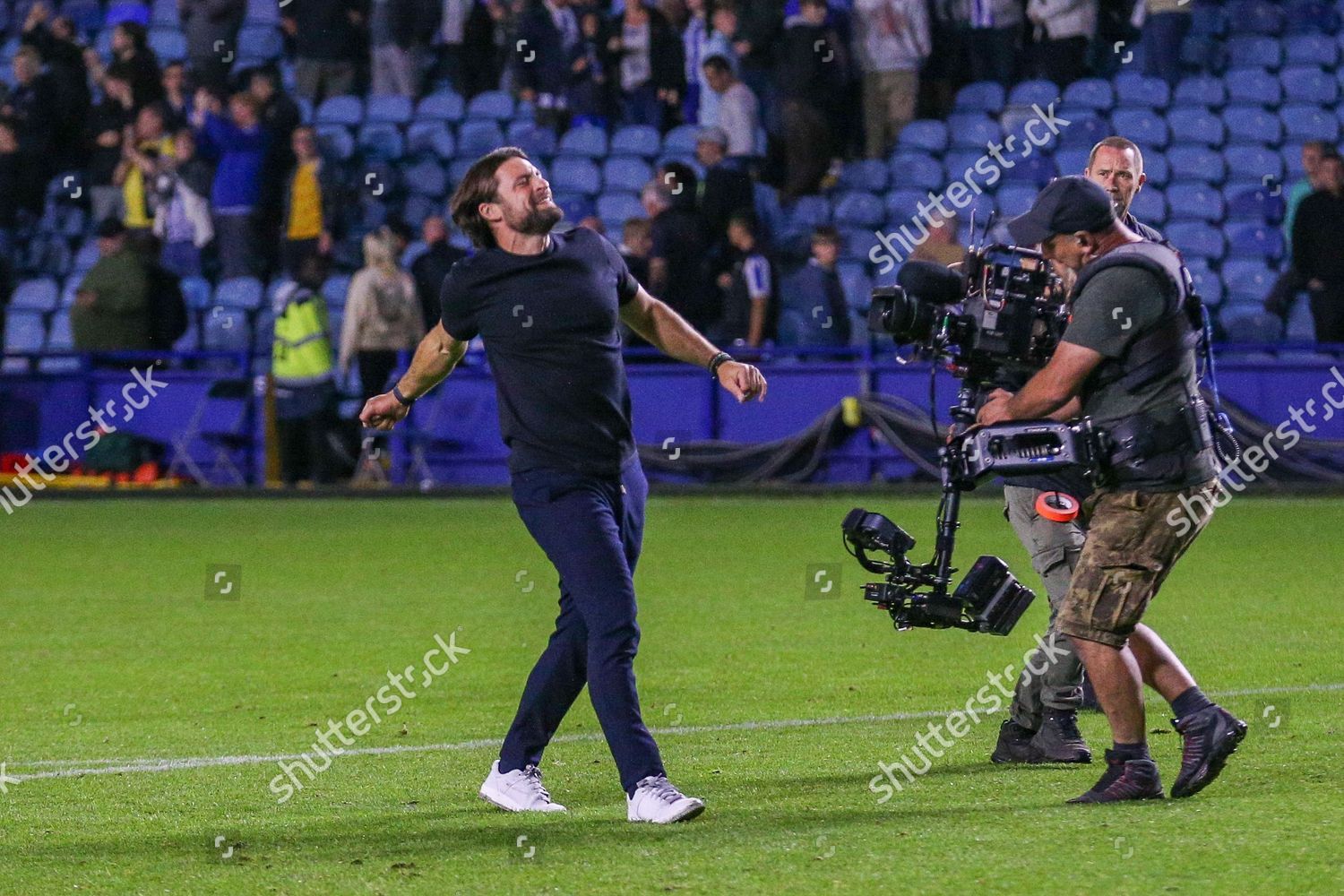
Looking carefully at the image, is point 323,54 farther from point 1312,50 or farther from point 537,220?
point 537,220

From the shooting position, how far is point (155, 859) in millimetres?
6070

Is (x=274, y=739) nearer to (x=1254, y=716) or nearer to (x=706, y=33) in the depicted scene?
(x=1254, y=716)

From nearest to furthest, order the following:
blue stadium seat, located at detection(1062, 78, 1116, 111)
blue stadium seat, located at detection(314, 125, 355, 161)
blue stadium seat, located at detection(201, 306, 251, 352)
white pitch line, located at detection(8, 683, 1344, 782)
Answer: white pitch line, located at detection(8, 683, 1344, 782), blue stadium seat, located at detection(1062, 78, 1116, 111), blue stadium seat, located at detection(201, 306, 251, 352), blue stadium seat, located at detection(314, 125, 355, 161)

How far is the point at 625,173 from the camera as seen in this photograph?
2514cm

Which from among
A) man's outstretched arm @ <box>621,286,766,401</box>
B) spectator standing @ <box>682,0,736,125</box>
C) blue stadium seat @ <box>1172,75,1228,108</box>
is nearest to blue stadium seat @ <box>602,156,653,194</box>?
spectator standing @ <box>682,0,736,125</box>

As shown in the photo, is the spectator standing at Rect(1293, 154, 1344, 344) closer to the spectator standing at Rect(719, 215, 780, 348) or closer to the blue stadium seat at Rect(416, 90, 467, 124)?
the spectator standing at Rect(719, 215, 780, 348)

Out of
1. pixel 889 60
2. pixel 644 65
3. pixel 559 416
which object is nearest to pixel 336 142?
pixel 644 65

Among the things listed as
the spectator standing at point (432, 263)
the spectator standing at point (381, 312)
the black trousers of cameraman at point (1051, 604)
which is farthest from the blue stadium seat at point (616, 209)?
the black trousers of cameraman at point (1051, 604)

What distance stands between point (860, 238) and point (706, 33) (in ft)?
10.2

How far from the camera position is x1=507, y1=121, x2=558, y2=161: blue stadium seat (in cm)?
2578

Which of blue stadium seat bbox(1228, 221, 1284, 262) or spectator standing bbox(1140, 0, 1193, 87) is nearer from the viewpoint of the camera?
blue stadium seat bbox(1228, 221, 1284, 262)

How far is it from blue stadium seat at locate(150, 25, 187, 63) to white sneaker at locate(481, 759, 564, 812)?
22676 mm

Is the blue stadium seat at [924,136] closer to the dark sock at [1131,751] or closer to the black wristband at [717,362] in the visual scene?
the black wristband at [717,362]

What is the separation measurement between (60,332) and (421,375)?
20402mm
